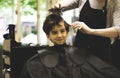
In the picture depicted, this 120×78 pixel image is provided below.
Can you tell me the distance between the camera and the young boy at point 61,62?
175 centimetres

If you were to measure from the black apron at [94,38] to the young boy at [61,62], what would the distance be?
121 millimetres

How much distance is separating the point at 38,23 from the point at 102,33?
14.4 ft

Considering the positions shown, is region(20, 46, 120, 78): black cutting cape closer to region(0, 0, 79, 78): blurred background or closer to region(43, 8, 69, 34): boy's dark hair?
region(43, 8, 69, 34): boy's dark hair

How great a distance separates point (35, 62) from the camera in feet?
5.86

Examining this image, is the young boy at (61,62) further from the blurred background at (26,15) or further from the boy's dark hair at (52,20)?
the blurred background at (26,15)

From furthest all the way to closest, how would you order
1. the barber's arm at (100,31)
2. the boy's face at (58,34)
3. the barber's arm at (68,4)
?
the barber's arm at (68,4), the boy's face at (58,34), the barber's arm at (100,31)

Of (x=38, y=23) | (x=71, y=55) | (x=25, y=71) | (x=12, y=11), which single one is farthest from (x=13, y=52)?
(x=12, y=11)

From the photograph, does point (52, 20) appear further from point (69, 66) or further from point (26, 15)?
point (26, 15)

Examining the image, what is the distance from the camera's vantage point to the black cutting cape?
5.72ft

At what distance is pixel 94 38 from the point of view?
6.40ft

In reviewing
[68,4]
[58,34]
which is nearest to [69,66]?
[58,34]

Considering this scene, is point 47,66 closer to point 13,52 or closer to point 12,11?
point 13,52

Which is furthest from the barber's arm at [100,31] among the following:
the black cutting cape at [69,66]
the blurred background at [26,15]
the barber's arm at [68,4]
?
the blurred background at [26,15]

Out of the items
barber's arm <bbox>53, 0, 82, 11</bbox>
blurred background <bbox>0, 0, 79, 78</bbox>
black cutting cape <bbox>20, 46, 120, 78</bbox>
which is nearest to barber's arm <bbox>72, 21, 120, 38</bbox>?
black cutting cape <bbox>20, 46, 120, 78</bbox>
